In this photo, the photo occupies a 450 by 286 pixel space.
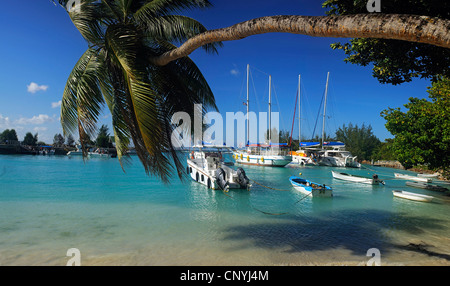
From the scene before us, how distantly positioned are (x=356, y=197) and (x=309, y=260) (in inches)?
552

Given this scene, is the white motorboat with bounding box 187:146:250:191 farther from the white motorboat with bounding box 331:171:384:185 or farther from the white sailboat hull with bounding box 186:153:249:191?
the white motorboat with bounding box 331:171:384:185

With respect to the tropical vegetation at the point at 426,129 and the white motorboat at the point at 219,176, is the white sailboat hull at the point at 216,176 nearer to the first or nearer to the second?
the white motorboat at the point at 219,176

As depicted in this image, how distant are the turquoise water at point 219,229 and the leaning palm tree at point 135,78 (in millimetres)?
4257

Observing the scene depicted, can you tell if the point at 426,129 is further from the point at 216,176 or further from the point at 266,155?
the point at 266,155

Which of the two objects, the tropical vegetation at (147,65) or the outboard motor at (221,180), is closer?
the tropical vegetation at (147,65)

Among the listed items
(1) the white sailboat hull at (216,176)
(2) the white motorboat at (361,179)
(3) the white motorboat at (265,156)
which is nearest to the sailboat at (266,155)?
(3) the white motorboat at (265,156)

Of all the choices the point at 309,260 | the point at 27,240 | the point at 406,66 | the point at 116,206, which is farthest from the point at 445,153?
the point at 27,240

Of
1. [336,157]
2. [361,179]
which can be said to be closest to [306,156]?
Result: [336,157]

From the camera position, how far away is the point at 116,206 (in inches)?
616

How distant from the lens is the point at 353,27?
3135mm

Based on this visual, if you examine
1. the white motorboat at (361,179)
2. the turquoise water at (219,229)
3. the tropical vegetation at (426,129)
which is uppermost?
the tropical vegetation at (426,129)

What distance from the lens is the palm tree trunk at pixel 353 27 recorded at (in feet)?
8.79
